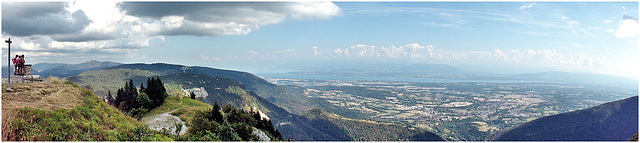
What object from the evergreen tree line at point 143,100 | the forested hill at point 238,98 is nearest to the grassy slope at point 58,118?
the evergreen tree line at point 143,100

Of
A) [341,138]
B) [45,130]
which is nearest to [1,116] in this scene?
[45,130]

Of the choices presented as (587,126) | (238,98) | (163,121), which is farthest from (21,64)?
(238,98)

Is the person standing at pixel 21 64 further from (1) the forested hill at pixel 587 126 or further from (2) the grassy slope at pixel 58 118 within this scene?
(1) the forested hill at pixel 587 126

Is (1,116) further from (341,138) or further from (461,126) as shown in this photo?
(461,126)

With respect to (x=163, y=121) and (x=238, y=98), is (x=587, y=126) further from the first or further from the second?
(x=238, y=98)

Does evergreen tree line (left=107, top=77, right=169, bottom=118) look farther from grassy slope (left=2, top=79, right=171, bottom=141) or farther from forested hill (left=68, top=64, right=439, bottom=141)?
forested hill (left=68, top=64, right=439, bottom=141)

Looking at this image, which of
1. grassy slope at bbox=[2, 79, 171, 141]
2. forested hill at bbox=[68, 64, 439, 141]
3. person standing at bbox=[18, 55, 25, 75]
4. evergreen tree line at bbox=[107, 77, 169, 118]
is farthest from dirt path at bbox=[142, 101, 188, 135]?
forested hill at bbox=[68, 64, 439, 141]

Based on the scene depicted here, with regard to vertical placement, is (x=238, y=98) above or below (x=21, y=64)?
below
